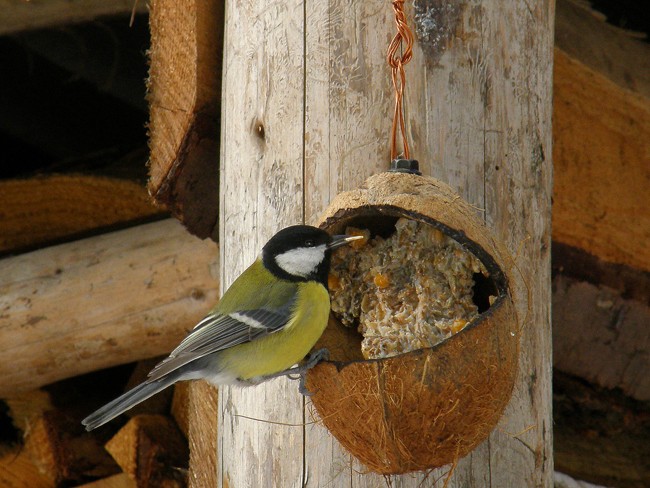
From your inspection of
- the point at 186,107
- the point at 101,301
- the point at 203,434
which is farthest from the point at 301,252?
the point at 101,301

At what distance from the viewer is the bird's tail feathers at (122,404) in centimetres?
254

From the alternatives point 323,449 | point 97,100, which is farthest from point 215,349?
point 97,100

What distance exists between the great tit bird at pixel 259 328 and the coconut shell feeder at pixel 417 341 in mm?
135

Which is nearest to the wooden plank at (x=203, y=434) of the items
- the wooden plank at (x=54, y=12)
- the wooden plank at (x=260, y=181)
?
the wooden plank at (x=260, y=181)

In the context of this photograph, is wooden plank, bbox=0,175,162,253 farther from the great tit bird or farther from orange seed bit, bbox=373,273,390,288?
orange seed bit, bbox=373,273,390,288

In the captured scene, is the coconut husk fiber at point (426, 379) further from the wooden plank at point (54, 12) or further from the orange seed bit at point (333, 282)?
the wooden plank at point (54, 12)

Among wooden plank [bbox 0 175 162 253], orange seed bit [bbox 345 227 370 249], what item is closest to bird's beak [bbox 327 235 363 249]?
orange seed bit [bbox 345 227 370 249]

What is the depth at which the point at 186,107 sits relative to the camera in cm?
301

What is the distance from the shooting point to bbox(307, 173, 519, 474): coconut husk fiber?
214 centimetres

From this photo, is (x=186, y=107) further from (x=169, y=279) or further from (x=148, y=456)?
(x=148, y=456)

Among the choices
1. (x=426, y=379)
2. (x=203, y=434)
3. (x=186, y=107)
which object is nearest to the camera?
(x=426, y=379)

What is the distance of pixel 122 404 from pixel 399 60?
1085 millimetres

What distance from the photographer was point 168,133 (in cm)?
307

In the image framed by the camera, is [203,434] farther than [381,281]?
Yes
